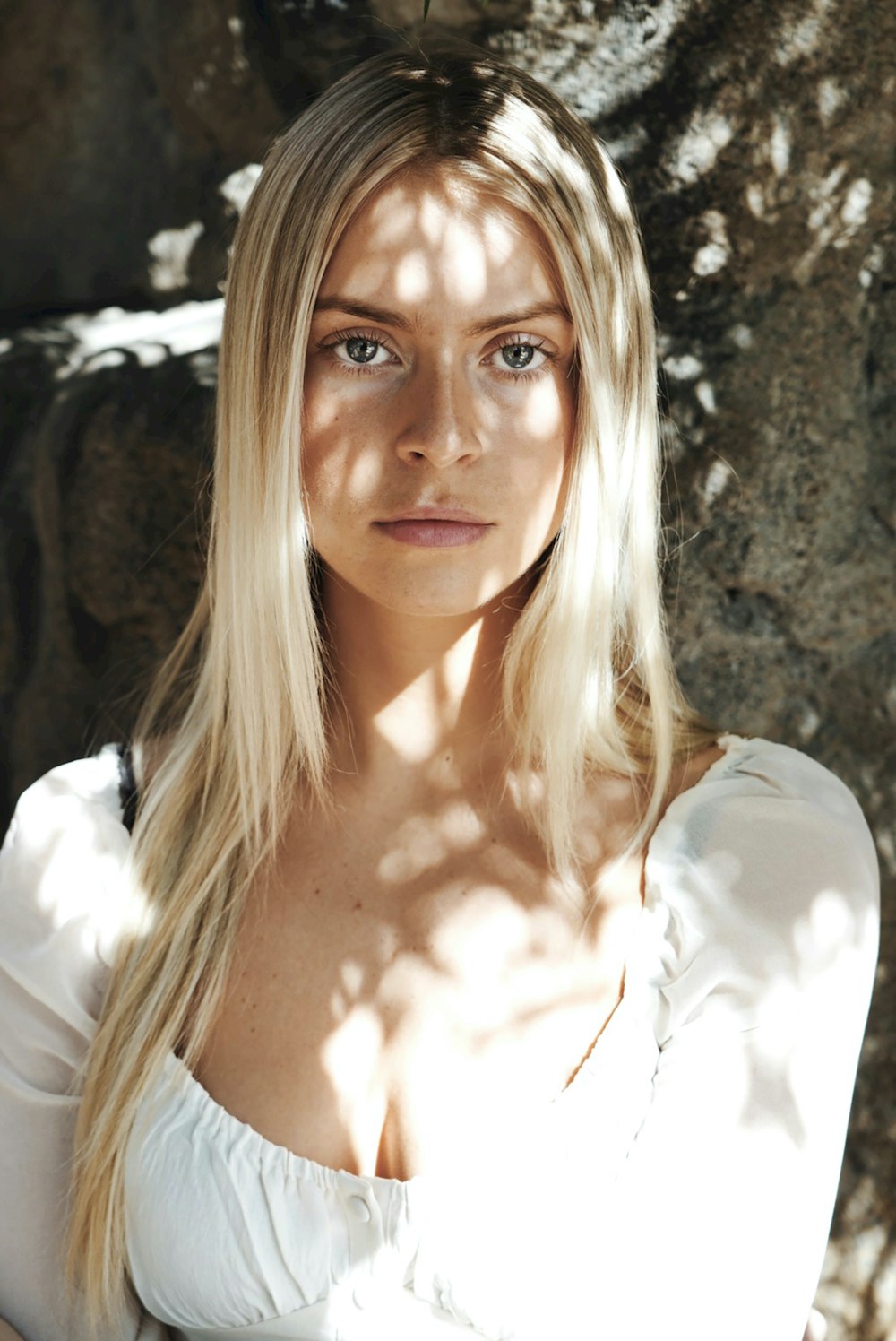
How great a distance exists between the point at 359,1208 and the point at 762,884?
2.48 ft

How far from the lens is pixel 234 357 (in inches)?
81.5

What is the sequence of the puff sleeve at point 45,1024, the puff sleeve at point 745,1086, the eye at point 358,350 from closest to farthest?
the puff sleeve at point 745,1086
the eye at point 358,350
the puff sleeve at point 45,1024

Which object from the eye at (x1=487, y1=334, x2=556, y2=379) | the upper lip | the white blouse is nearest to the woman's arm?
the white blouse

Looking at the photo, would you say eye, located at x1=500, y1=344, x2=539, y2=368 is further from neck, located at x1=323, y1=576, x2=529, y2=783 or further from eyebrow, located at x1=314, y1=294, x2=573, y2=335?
neck, located at x1=323, y1=576, x2=529, y2=783

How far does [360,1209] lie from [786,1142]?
614mm

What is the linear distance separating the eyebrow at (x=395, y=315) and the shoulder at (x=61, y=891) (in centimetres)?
96

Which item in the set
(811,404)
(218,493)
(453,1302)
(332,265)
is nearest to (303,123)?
(332,265)

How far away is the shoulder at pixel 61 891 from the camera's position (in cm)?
214

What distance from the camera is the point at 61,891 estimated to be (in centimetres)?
218

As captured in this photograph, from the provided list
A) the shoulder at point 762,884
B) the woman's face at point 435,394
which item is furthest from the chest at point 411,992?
the woman's face at point 435,394

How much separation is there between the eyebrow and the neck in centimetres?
50

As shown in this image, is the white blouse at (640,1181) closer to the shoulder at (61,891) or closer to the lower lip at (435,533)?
the shoulder at (61,891)

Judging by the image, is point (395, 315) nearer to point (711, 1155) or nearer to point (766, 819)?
point (766, 819)

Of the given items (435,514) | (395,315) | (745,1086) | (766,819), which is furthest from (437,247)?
(745,1086)
